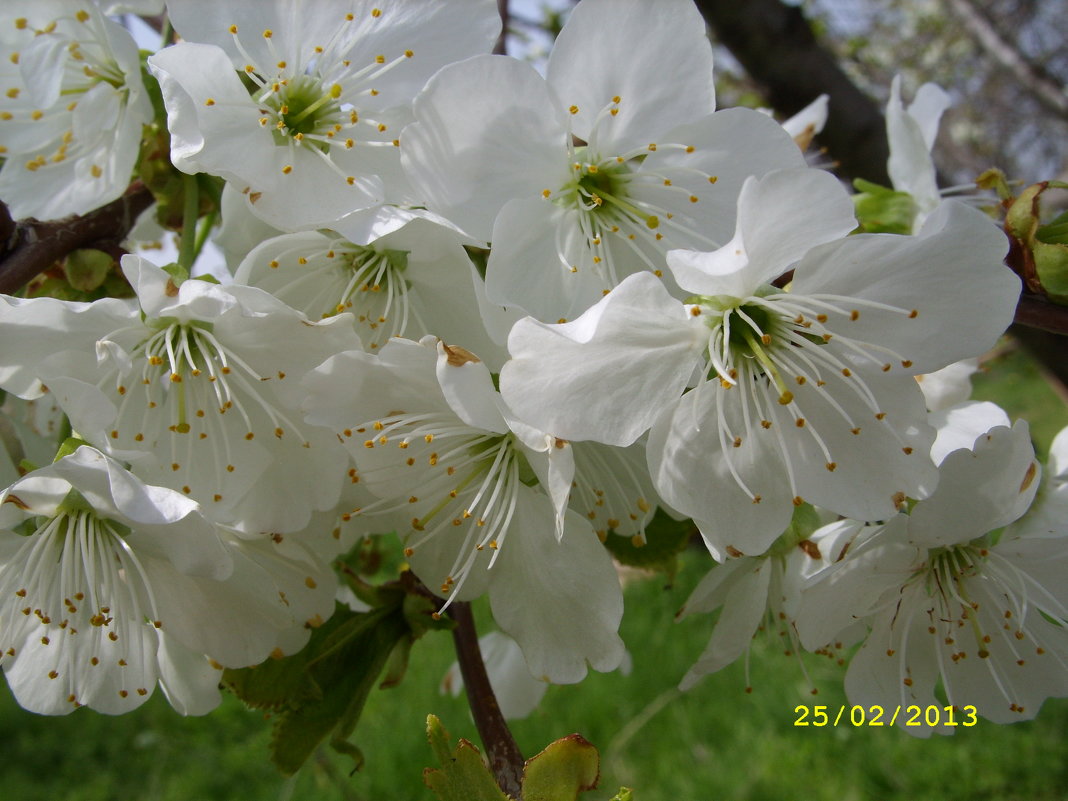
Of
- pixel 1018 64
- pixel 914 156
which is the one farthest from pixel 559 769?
pixel 1018 64

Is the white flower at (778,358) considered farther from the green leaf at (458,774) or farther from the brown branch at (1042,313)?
the green leaf at (458,774)

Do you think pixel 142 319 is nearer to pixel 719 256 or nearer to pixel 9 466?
pixel 9 466

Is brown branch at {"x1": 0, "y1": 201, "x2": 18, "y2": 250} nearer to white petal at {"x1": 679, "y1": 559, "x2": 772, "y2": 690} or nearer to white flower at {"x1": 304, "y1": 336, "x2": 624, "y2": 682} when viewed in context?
white flower at {"x1": 304, "y1": 336, "x2": 624, "y2": 682}

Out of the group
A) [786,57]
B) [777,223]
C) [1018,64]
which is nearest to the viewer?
[777,223]

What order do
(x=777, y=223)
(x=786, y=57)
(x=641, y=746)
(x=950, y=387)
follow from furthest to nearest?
(x=641, y=746)
(x=786, y=57)
(x=950, y=387)
(x=777, y=223)

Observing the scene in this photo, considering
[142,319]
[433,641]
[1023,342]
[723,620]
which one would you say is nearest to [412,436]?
[142,319]

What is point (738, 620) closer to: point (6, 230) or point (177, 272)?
point (177, 272)

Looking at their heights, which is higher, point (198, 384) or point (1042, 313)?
point (1042, 313)
